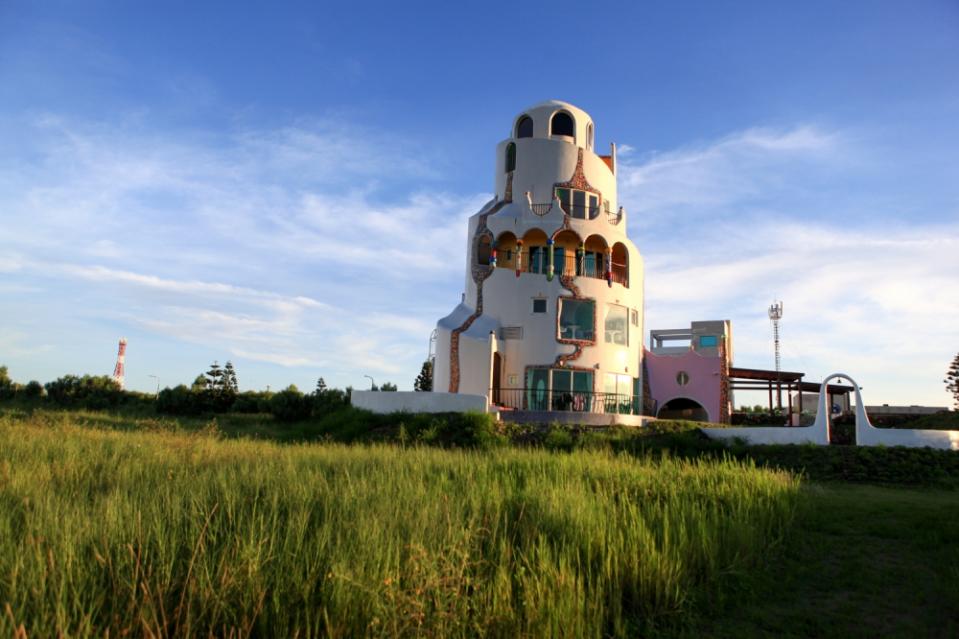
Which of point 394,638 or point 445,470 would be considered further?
point 445,470

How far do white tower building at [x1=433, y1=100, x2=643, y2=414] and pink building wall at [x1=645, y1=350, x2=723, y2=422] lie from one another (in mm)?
1902

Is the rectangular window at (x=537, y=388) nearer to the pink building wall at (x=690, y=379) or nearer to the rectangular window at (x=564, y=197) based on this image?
the pink building wall at (x=690, y=379)

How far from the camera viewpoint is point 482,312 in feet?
93.7

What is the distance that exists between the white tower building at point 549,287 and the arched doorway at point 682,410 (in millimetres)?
3782

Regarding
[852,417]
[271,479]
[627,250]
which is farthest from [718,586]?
[852,417]

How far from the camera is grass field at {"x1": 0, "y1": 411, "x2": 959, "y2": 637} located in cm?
493

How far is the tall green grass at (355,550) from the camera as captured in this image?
4863mm

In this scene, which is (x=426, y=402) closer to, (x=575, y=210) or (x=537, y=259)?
(x=537, y=259)

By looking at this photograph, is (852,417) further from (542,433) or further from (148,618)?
(148,618)

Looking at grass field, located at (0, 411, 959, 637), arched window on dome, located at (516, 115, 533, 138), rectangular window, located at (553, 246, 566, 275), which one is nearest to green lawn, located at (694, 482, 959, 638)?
grass field, located at (0, 411, 959, 637)

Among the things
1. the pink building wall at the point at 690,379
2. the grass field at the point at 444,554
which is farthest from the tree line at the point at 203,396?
the grass field at the point at 444,554

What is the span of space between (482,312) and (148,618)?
24125 mm

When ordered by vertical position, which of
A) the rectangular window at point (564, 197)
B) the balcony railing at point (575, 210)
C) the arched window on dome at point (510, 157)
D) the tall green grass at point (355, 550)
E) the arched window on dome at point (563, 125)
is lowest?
the tall green grass at point (355, 550)

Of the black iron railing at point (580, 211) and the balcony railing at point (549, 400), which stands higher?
the black iron railing at point (580, 211)
